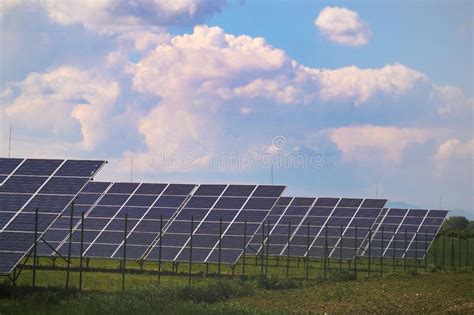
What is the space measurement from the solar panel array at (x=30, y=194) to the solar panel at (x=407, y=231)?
26.2 metres

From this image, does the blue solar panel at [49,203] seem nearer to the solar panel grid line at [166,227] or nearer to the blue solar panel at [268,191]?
the solar panel grid line at [166,227]

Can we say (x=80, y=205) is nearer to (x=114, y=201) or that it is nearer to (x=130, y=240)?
(x=114, y=201)

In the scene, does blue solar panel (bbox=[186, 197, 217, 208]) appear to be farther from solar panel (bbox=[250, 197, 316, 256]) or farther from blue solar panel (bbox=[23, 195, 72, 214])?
blue solar panel (bbox=[23, 195, 72, 214])

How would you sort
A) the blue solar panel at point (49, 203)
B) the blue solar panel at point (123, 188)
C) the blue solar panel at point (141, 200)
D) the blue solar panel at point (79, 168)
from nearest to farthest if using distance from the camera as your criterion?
the blue solar panel at point (49, 203) → the blue solar panel at point (79, 168) → the blue solar panel at point (141, 200) → the blue solar panel at point (123, 188)

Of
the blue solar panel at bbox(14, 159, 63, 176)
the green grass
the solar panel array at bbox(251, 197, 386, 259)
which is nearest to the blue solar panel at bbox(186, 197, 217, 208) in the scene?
the green grass

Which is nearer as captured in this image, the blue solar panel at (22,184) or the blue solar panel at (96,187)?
the blue solar panel at (22,184)

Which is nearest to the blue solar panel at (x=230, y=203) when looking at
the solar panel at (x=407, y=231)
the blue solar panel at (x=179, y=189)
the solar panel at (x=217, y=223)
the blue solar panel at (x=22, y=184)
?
the solar panel at (x=217, y=223)

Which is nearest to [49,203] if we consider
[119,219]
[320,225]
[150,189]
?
[119,219]

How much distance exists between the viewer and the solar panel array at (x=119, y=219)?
96.5 ft

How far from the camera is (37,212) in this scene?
20.7 meters

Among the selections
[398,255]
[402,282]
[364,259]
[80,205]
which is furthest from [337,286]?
[364,259]

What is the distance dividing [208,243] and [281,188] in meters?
4.47

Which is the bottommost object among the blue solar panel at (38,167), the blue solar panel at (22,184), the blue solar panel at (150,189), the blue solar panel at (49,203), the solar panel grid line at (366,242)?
the solar panel grid line at (366,242)

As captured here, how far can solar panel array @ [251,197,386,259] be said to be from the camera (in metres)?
40.8
